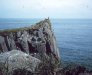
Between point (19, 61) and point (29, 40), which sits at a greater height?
point (19, 61)

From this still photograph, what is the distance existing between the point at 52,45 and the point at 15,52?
28051 mm

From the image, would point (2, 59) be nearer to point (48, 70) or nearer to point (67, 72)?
point (48, 70)

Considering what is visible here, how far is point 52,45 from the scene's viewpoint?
50.6m

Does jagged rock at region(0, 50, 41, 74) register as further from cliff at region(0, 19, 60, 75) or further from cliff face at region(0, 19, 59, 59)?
cliff face at region(0, 19, 59, 59)

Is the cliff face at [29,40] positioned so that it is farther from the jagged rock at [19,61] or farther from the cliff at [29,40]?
the jagged rock at [19,61]

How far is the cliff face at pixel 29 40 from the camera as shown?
45.5 m

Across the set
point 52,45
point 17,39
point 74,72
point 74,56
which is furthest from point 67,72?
point 74,56

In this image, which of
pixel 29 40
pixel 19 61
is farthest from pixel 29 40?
pixel 19 61

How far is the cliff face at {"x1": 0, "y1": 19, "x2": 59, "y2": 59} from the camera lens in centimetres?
4550

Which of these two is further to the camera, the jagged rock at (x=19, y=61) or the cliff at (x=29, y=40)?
the cliff at (x=29, y=40)

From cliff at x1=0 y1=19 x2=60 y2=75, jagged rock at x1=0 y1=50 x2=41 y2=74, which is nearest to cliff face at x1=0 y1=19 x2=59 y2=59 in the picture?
cliff at x1=0 y1=19 x2=60 y2=75

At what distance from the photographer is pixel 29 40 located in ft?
155

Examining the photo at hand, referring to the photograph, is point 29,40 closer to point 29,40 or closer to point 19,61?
point 29,40

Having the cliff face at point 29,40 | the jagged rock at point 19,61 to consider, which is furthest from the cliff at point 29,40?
the jagged rock at point 19,61
